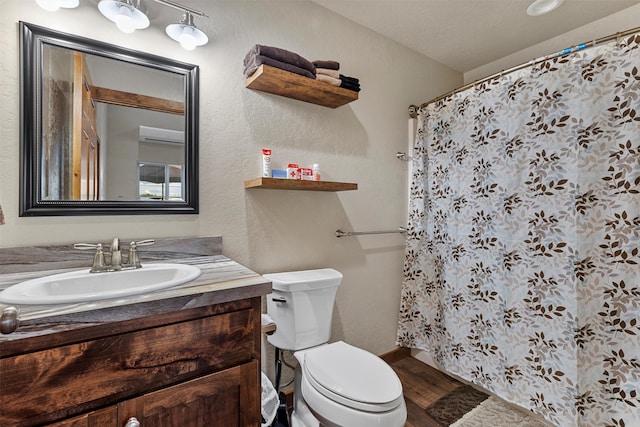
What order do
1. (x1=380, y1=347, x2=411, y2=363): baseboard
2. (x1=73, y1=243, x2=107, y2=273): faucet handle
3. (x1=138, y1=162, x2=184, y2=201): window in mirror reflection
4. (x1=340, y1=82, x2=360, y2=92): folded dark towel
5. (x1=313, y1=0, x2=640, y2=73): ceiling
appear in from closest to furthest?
(x1=73, y1=243, x2=107, y2=273): faucet handle < (x1=138, y1=162, x2=184, y2=201): window in mirror reflection < (x1=340, y1=82, x2=360, y2=92): folded dark towel < (x1=313, y1=0, x2=640, y2=73): ceiling < (x1=380, y1=347, x2=411, y2=363): baseboard

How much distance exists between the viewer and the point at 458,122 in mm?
1907

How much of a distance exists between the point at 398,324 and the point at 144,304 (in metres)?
1.89

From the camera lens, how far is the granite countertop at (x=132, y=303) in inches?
26.5

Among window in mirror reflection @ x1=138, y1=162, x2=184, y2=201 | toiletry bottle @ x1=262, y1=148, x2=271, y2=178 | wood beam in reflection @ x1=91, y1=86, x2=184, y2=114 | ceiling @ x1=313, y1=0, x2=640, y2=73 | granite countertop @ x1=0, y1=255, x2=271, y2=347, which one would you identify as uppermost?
ceiling @ x1=313, y1=0, x2=640, y2=73

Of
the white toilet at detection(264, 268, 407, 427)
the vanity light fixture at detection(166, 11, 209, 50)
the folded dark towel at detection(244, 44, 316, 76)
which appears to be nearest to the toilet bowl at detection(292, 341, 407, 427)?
the white toilet at detection(264, 268, 407, 427)

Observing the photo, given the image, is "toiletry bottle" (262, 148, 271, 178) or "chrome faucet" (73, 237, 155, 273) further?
"toiletry bottle" (262, 148, 271, 178)

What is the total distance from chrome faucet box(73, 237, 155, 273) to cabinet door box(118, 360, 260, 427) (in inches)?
20.0

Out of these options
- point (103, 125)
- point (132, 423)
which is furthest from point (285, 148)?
point (132, 423)

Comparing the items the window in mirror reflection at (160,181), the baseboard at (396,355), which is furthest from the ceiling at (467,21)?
the baseboard at (396,355)

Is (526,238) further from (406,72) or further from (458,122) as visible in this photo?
(406,72)

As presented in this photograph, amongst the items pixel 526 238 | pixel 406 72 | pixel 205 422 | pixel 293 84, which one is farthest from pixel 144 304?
pixel 406 72

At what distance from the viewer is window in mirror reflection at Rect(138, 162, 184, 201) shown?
130 cm

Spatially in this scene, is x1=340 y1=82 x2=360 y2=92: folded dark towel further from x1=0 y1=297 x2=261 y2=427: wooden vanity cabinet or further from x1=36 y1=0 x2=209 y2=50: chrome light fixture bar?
x1=0 y1=297 x2=261 y2=427: wooden vanity cabinet

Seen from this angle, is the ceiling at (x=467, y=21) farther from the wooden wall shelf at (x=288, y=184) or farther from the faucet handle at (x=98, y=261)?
the faucet handle at (x=98, y=261)
